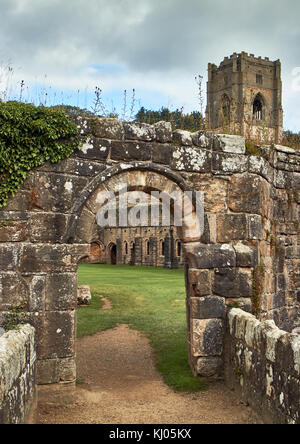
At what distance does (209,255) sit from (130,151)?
2023 millimetres

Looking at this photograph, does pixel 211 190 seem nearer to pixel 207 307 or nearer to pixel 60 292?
pixel 207 307

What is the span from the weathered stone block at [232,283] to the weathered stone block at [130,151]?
2.15 metres

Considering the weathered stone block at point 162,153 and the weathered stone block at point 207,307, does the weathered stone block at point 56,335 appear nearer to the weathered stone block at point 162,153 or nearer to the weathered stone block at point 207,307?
the weathered stone block at point 207,307

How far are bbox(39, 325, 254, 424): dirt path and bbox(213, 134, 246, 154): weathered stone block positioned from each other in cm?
368

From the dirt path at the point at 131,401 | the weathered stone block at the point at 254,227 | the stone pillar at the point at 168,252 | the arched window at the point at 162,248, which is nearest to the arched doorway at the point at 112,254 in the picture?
the arched window at the point at 162,248

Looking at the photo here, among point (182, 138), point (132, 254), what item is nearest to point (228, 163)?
point (182, 138)

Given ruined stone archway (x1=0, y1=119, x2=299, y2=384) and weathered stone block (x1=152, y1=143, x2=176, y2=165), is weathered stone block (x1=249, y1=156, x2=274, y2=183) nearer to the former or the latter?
A: ruined stone archway (x1=0, y1=119, x2=299, y2=384)

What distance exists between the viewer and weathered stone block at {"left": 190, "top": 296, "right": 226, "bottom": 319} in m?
6.75

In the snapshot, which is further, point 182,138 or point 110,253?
point 110,253

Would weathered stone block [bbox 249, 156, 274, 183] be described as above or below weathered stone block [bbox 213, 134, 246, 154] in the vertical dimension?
below

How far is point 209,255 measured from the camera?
22.6 ft

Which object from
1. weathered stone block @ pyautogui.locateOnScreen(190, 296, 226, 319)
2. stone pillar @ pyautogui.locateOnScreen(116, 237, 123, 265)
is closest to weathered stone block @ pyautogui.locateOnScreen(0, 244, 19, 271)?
weathered stone block @ pyautogui.locateOnScreen(190, 296, 226, 319)

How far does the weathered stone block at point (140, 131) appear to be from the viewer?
6.56 meters
